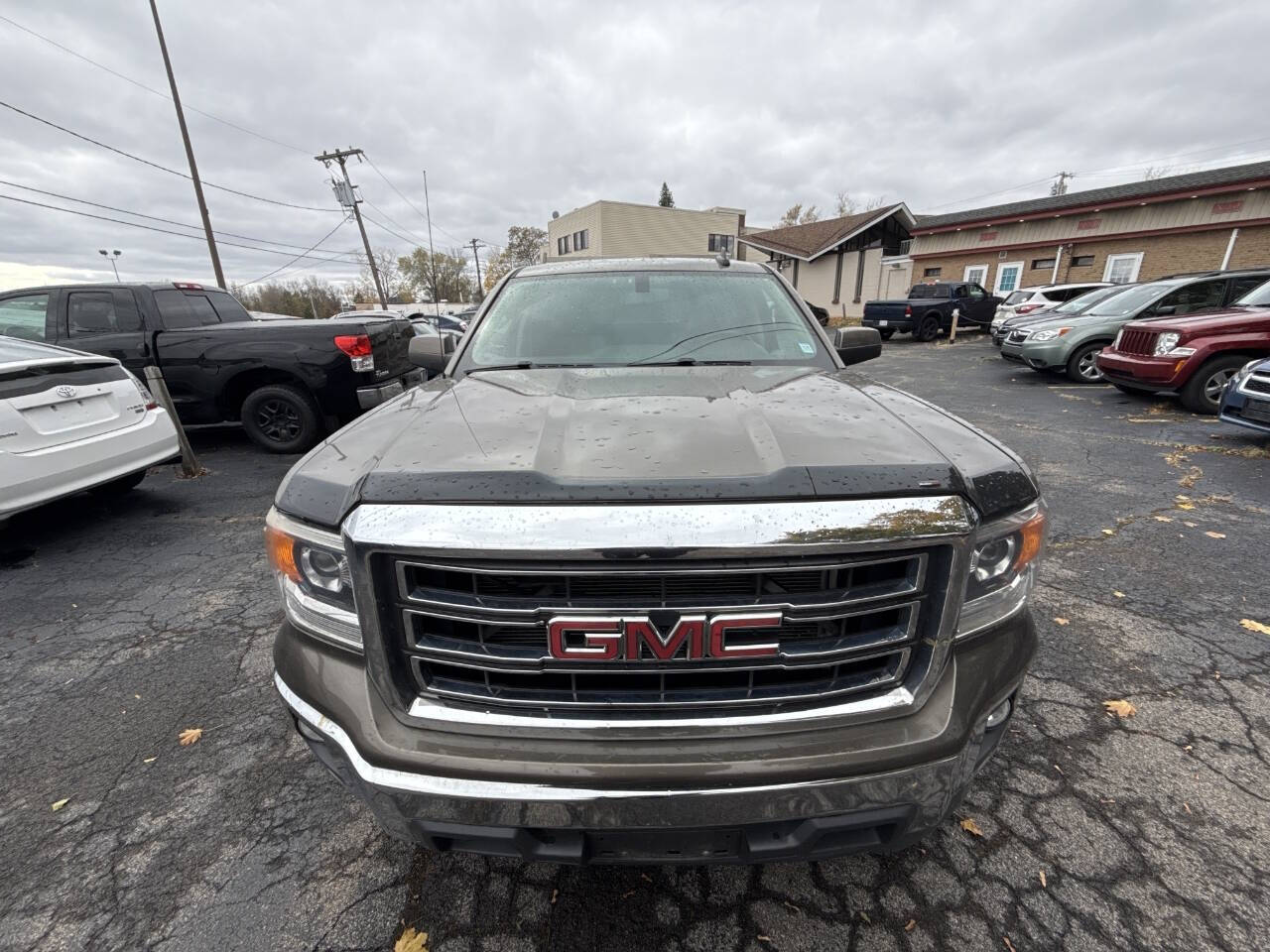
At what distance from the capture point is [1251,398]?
5.55 metres

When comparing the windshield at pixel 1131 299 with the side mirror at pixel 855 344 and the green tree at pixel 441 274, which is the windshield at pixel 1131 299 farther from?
the green tree at pixel 441 274

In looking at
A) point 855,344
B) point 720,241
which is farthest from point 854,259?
point 855,344

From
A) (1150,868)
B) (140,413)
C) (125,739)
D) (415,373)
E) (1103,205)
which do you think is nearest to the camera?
(1150,868)

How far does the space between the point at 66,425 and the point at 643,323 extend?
4.29m

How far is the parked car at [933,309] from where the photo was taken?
18.7 m

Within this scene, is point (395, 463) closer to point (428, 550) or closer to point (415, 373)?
point (428, 550)

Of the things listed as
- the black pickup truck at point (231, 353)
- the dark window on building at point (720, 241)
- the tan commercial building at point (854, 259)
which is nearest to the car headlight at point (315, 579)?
the black pickup truck at point (231, 353)

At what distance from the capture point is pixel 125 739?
7.80ft

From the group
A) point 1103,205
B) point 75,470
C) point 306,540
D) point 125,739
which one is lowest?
point 125,739

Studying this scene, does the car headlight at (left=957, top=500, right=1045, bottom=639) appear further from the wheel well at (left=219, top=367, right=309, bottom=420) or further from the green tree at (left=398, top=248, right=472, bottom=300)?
the green tree at (left=398, top=248, right=472, bottom=300)

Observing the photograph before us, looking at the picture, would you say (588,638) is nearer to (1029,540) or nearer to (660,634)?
(660,634)

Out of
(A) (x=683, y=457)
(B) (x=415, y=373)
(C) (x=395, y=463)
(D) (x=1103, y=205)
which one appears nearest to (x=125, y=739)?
(C) (x=395, y=463)

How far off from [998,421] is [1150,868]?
7098 mm

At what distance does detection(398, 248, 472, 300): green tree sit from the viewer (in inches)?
2653
